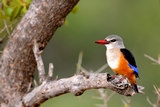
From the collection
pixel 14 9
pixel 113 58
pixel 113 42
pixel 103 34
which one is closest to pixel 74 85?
pixel 113 58

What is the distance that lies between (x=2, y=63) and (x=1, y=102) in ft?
1.08

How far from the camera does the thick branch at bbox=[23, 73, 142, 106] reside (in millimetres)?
3457

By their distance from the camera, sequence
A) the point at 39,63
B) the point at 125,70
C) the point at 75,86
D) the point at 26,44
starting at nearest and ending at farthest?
the point at 75,86, the point at 125,70, the point at 39,63, the point at 26,44

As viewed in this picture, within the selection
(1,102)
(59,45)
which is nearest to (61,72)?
(59,45)

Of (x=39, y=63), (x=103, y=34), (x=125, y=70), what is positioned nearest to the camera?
(x=125, y=70)

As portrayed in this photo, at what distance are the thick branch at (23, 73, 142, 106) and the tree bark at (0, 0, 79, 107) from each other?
0.16m

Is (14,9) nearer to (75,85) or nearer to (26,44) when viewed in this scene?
(26,44)

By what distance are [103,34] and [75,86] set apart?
730 centimetres

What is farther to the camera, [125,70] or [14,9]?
[14,9]

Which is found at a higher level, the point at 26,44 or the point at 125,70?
the point at 26,44

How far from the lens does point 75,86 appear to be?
3635mm

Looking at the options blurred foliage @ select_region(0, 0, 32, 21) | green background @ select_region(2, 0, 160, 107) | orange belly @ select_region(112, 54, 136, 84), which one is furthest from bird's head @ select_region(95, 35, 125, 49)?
green background @ select_region(2, 0, 160, 107)

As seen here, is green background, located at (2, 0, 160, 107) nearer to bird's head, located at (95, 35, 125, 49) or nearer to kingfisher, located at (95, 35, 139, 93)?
bird's head, located at (95, 35, 125, 49)

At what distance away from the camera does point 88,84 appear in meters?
3.55
